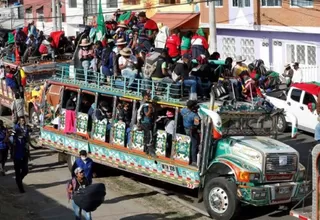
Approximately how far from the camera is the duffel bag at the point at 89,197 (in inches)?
432

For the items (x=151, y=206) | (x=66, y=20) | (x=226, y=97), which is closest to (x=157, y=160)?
(x=151, y=206)

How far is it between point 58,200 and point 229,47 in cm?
2133

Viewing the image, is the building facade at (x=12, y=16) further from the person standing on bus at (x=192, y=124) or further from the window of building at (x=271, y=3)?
the person standing on bus at (x=192, y=124)

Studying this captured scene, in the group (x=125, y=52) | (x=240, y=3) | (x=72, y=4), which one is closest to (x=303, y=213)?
(x=125, y=52)

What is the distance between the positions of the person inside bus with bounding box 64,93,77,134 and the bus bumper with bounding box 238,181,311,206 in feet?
17.8

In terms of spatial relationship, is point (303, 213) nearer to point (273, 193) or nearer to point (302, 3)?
point (273, 193)

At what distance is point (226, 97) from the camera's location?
13.7 meters

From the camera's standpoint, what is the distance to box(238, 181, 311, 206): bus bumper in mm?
12070

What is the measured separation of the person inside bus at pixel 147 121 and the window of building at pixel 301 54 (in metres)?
15.9

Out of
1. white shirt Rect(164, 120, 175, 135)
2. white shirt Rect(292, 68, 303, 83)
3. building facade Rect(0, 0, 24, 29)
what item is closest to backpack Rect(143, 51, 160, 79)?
white shirt Rect(164, 120, 175, 135)

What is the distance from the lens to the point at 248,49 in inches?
1287

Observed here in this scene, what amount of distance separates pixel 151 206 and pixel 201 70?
3.04 metres

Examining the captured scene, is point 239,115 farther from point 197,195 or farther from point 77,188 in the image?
point 77,188

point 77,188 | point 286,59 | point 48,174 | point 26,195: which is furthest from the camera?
point 286,59
